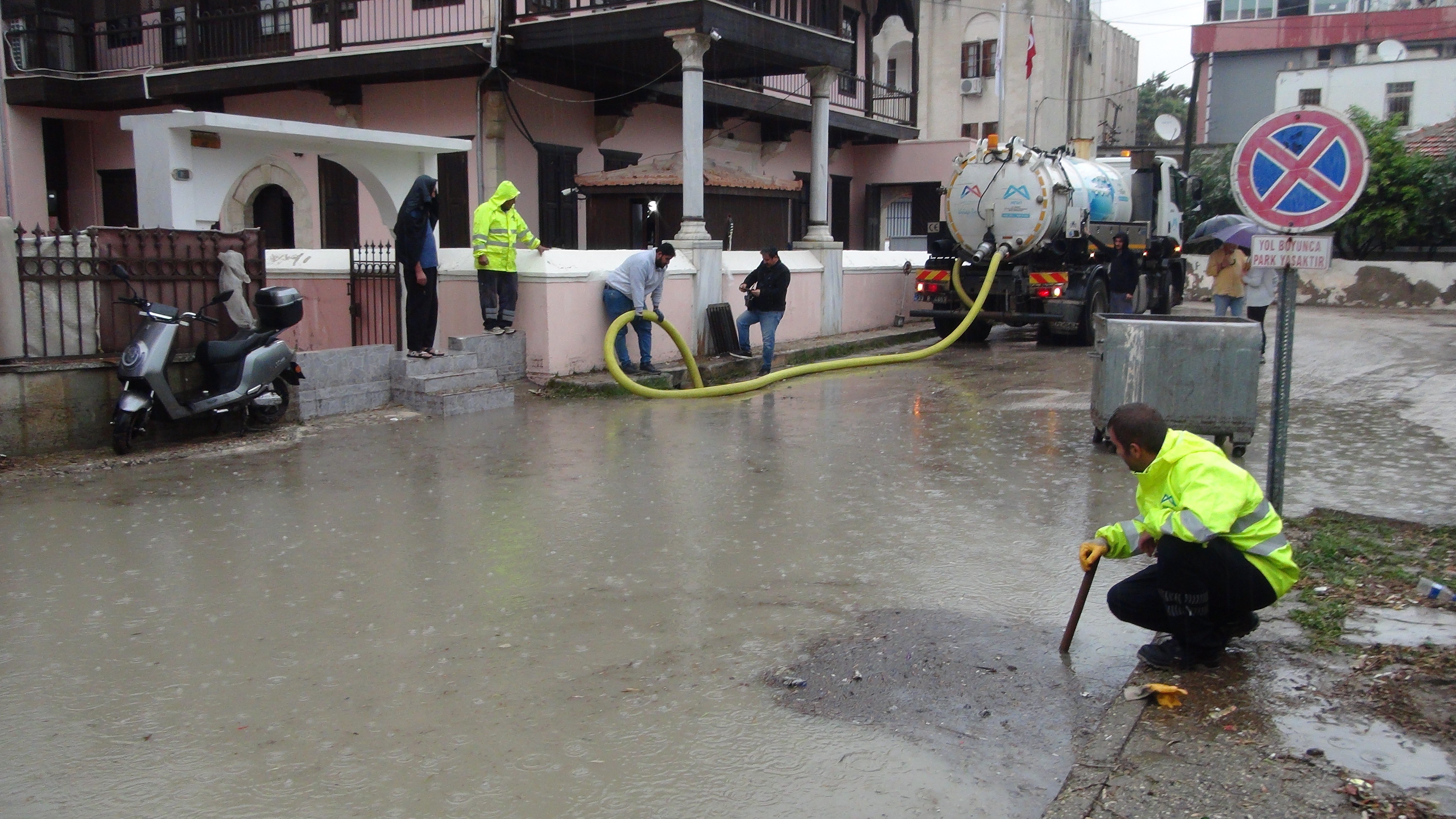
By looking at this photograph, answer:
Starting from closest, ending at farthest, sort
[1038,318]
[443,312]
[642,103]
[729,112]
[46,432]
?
1. [46,432]
2. [443,312]
3. [1038,318]
4. [642,103]
5. [729,112]

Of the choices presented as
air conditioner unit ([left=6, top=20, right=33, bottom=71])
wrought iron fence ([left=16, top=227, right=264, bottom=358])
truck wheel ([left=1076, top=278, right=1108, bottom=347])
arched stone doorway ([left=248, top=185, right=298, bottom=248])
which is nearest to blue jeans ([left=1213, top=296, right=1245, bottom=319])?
truck wheel ([left=1076, top=278, right=1108, bottom=347])

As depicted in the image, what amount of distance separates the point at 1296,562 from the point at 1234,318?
12.2 feet

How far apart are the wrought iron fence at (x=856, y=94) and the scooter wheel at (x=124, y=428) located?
11.5 meters

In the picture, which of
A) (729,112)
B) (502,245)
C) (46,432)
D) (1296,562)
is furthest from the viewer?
(729,112)

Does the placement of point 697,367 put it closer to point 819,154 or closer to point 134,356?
point 819,154

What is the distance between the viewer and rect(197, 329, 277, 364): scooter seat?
8.85 metres

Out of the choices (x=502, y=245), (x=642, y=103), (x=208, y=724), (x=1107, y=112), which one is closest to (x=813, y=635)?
(x=208, y=724)

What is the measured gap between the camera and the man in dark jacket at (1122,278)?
15.7 m

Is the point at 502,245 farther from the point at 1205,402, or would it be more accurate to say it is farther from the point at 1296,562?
the point at 1296,562

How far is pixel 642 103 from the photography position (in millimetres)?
17781

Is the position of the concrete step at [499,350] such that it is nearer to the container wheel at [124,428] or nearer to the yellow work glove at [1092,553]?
the container wheel at [124,428]

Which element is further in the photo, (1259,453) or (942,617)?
(1259,453)

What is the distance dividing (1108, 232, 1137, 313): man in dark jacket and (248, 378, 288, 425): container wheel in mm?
11124

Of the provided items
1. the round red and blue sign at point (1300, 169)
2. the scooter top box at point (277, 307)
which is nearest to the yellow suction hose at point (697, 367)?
the scooter top box at point (277, 307)
